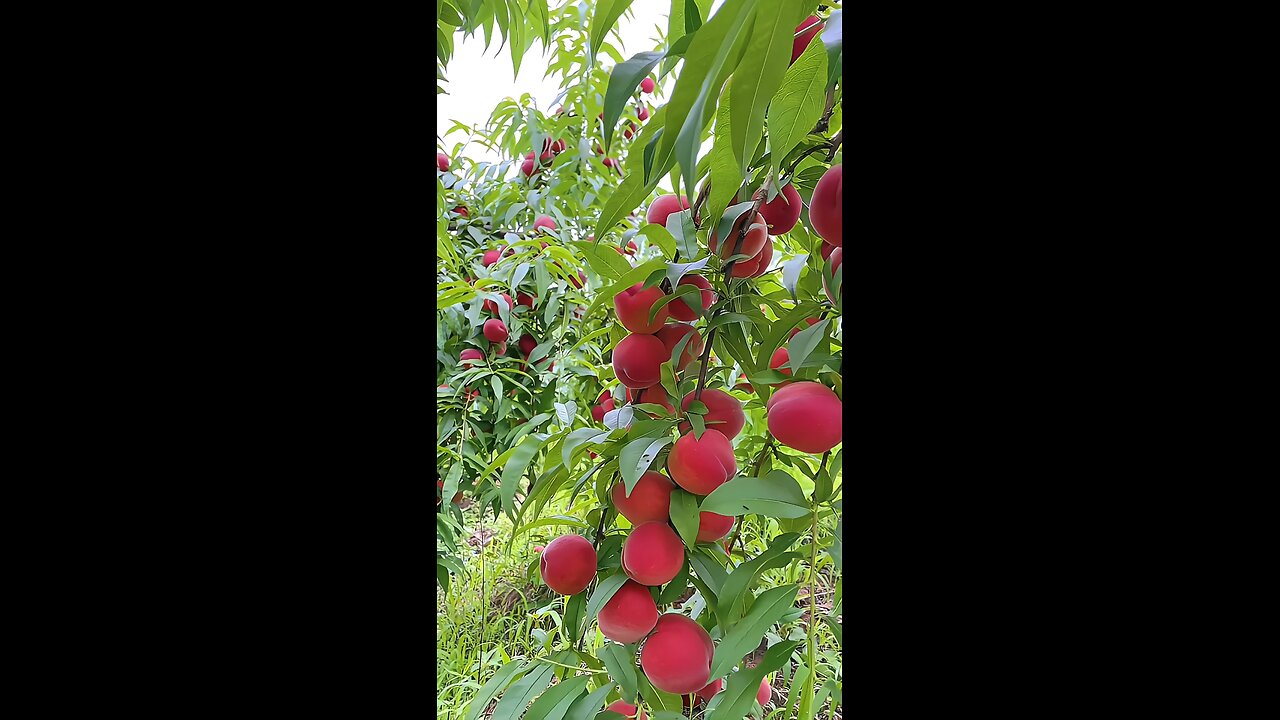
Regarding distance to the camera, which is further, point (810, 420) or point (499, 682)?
point (499, 682)

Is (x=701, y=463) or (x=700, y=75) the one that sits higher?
(x=700, y=75)

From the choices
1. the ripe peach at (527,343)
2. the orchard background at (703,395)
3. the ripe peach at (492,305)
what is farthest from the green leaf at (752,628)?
the ripe peach at (527,343)

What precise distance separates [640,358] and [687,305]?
2.1 inches

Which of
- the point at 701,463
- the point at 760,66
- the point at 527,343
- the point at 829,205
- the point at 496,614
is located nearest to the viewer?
the point at 760,66

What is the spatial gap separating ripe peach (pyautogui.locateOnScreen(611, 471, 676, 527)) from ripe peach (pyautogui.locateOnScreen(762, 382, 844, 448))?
0.40ft

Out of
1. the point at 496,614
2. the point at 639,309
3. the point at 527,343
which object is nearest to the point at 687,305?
the point at 639,309

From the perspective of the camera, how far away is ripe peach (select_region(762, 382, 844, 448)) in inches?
17.4

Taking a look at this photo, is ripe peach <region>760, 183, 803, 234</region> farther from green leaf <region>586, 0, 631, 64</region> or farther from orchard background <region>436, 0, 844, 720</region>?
green leaf <region>586, 0, 631, 64</region>

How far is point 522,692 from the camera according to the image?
1.77 feet

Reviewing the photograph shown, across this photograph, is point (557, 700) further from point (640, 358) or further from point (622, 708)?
point (640, 358)

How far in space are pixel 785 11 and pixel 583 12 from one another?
97cm
